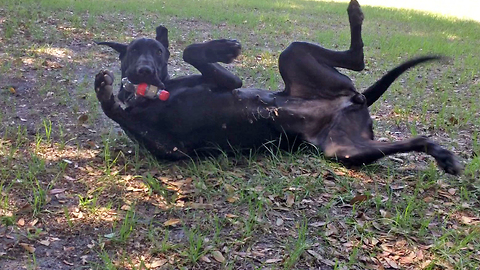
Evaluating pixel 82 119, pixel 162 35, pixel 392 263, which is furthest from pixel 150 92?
pixel 392 263

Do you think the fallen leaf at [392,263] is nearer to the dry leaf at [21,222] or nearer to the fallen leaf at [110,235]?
the fallen leaf at [110,235]

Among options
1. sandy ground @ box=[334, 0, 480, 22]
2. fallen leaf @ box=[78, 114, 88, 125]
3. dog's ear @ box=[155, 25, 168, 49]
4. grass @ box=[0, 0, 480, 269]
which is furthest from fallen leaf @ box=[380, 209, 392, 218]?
sandy ground @ box=[334, 0, 480, 22]

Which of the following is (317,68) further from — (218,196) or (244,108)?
(218,196)

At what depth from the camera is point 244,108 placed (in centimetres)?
338

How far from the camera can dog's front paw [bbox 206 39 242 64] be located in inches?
141

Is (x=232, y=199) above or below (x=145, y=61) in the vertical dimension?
below

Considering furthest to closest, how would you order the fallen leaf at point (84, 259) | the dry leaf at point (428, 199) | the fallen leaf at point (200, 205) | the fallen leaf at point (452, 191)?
the fallen leaf at point (452, 191), the dry leaf at point (428, 199), the fallen leaf at point (200, 205), the fallen leaf at point (84, 259)

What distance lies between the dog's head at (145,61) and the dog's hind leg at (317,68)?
988mm

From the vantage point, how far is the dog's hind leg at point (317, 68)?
3.66 meters

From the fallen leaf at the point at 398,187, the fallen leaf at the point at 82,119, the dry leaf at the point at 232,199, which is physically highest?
the fallen leaf at the point at 398,187

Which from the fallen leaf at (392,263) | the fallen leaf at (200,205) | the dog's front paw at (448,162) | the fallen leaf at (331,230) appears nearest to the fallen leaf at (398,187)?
the dog's front paw at (448,162)

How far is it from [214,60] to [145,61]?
0.53 m

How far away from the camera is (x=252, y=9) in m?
11.0

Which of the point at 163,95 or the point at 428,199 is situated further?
the point at 163,95
